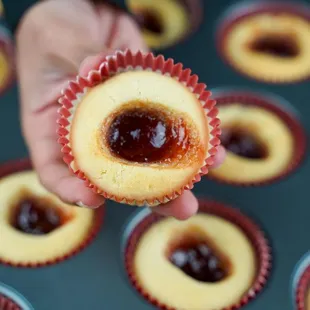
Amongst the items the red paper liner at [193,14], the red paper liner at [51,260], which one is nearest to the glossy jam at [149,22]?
the red paper liner at [193,14]

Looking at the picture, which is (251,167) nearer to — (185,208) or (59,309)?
(185,208)

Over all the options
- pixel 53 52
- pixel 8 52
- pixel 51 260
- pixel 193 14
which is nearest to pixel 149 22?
pixel 193 14

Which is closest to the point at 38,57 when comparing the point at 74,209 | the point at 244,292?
the point at 74,209

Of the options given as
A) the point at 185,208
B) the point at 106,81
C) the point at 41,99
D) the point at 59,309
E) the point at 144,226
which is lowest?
the point at 59,309

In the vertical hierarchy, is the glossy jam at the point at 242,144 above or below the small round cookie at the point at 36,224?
above

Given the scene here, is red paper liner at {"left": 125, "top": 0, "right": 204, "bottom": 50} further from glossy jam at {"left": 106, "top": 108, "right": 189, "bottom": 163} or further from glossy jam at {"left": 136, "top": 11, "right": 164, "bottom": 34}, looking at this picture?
glossy jam at {"left": 106, "top": 108, "right": 189, "bottom": 163}

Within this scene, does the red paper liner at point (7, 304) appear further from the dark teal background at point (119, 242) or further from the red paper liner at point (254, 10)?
the red paper liner at point (254, 10)

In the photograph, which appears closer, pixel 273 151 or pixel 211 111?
pixel 211 111
